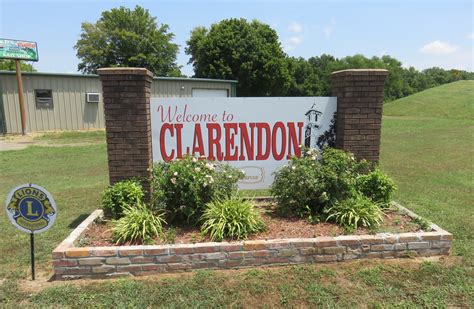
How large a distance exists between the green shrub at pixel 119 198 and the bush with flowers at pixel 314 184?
5.61 ft

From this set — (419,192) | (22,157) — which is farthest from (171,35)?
(419,192)

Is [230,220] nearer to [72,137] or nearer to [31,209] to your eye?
[31,209]

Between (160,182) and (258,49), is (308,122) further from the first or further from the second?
(258,49)

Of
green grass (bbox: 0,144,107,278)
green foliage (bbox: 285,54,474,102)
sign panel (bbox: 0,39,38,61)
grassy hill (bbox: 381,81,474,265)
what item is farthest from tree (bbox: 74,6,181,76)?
grassy hill (bbox: 381,81,474,265)

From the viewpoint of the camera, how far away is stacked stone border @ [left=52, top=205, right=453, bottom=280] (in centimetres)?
320

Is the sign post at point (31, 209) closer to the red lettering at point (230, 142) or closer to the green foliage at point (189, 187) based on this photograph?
the green foliage at point (189, 187)

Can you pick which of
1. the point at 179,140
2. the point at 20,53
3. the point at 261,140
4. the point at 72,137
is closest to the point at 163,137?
the point at 179,140

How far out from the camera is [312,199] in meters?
4.07

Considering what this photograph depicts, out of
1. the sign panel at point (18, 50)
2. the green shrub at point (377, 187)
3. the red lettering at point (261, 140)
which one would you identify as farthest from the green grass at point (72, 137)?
the green shrub at point (377, 187)

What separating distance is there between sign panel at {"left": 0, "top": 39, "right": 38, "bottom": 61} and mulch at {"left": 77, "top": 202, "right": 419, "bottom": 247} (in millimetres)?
13409

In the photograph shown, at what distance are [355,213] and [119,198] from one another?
2.74 meters

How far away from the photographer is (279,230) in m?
3.76

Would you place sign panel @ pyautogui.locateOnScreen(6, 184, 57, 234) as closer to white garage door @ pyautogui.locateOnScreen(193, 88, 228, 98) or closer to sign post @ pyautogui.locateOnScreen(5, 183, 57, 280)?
sign post @ pyautogui.locateOnScreen(5, 183, 57, 280)

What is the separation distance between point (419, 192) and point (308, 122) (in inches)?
114
